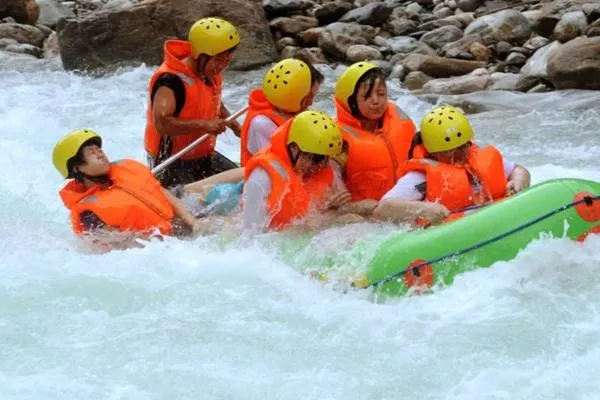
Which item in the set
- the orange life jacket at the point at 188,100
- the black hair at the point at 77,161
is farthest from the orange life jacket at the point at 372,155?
the black hair at the point at 77,161

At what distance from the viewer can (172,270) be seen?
594 cm

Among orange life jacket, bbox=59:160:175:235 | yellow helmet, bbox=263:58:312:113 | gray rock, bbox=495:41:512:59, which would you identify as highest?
yellow helmet, bbox=263:58:312:113

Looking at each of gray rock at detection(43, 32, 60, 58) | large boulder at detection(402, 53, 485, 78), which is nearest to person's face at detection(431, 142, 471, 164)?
large boulder at detection(402, 53, 485, 78)

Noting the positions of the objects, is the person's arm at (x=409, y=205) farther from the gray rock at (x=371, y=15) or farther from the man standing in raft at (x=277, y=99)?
the gray rock at (x=371, y=15)

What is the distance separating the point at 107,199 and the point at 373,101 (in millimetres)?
1603

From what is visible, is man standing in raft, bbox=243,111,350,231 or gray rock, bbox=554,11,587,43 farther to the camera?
gray rock, bbox=554,11,587,43

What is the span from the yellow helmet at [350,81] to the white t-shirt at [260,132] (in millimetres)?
575

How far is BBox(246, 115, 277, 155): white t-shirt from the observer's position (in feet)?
21.6

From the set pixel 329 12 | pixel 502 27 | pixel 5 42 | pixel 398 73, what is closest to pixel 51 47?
pixel 5 42

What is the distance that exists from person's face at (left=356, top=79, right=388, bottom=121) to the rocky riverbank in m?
5.49

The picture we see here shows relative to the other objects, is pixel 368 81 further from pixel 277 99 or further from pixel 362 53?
pixel 362 53

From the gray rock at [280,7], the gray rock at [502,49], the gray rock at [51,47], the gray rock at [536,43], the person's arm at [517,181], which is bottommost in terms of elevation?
the gray rock at [51,47]

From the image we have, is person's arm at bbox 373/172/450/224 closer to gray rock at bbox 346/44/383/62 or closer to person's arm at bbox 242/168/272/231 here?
person's arm at bbox 242/168/272/231

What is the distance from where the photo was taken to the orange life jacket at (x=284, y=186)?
5824 mm
